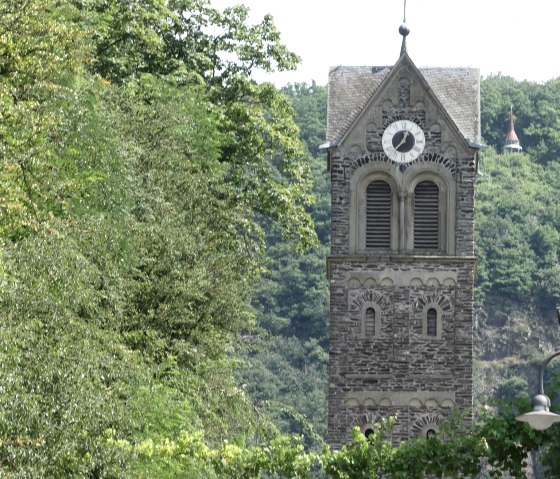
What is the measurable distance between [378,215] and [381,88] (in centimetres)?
320

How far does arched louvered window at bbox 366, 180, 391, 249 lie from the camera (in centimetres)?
6150

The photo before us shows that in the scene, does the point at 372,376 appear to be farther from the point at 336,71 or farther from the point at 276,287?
the point at 276,287

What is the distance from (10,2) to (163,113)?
13990 mm

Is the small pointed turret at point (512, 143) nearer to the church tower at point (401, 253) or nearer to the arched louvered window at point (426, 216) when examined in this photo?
the church tower at point (401, 253)

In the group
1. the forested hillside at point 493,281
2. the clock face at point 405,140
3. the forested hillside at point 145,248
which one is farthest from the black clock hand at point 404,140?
→ the forested hillside at point 493,281

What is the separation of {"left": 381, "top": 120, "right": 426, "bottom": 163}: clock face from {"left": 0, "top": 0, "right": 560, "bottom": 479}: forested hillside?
8.36 ft

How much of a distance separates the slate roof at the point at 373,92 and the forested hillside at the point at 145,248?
142 centimetres

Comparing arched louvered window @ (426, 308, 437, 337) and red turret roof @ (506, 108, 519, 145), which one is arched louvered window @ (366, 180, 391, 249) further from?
red turret roof @ (506, 108, 519, 145)

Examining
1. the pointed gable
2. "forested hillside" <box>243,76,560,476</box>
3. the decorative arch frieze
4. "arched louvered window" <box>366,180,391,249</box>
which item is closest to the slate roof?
the pointed gable

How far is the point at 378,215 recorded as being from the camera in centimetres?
6169

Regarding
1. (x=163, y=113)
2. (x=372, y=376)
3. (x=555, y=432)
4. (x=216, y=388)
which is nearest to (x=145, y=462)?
(x=555, y=432)

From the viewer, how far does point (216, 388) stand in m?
48.2

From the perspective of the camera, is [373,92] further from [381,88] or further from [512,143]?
[512,143]

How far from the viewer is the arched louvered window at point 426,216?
61469mm
